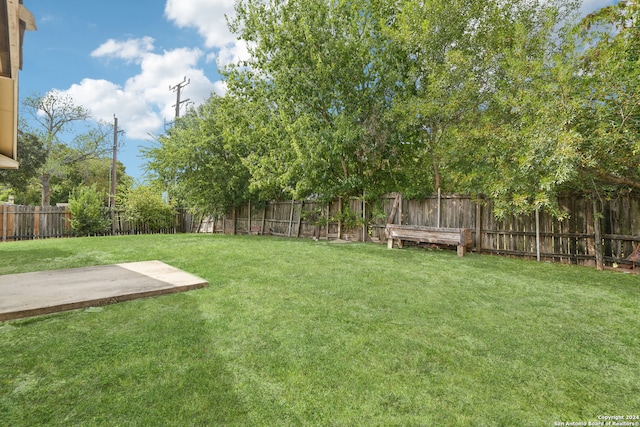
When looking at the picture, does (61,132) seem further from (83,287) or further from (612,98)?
(612,98)

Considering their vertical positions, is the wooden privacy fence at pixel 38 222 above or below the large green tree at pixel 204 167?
below

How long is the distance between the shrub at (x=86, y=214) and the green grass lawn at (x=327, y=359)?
13106mm

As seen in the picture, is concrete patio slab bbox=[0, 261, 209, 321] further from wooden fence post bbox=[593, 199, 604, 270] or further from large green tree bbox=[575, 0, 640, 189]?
wooden fence post bbox=[593, 199, 604, 270]

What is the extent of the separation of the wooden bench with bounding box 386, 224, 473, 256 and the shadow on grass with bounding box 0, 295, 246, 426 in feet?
21.1

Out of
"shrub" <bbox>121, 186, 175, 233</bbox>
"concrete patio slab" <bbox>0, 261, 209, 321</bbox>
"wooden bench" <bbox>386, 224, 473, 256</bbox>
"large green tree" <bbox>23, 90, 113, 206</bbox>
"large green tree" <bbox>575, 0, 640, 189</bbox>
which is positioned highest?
"large green tree" <bbox>23, 90, 113, 206</bbox>

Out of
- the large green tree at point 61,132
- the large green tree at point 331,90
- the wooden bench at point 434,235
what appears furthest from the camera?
the large green tree at point 61,132

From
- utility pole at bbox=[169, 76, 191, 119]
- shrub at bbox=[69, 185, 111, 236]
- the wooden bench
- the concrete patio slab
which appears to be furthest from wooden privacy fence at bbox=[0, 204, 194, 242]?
the wooden bench

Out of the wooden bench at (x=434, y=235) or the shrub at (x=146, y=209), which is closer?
the wooden bench at (x=434, y=235)

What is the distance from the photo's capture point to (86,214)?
13203 mm

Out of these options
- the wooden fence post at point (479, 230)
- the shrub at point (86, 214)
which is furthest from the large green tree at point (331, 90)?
the shrub at point (86, 214)

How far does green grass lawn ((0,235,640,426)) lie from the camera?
5.02 feet

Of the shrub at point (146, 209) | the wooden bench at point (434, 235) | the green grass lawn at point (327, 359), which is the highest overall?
the shrub at point (146, 209)

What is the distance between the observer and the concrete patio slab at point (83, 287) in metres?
2.74

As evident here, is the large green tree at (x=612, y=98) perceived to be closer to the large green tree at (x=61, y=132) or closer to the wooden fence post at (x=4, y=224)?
the wooden fence post at (x=4, y=224)
